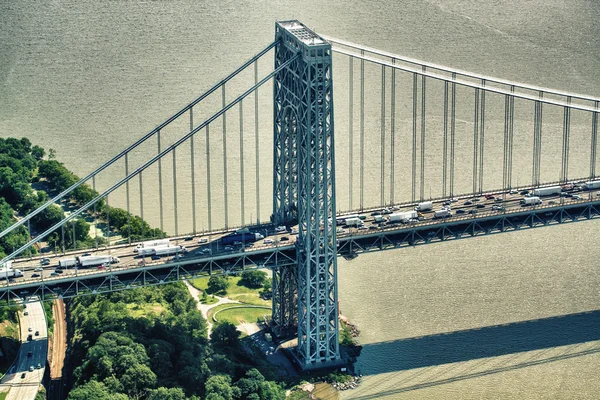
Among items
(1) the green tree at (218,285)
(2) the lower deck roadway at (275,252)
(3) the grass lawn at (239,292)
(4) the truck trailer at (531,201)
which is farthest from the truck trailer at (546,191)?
(1) the green tree at (218,285)

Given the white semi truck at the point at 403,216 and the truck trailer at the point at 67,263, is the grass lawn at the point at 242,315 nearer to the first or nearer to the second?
the white semi truck at the point at 403,216

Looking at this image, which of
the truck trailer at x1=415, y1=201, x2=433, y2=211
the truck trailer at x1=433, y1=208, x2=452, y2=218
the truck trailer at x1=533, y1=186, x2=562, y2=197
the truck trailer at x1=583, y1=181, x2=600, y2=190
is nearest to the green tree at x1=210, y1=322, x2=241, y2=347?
the truck trailer at x1=415, y1=201, x2=433, y2=211

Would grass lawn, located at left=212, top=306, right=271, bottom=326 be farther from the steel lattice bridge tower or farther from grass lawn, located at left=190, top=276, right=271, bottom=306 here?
the steel lattice bridge tower

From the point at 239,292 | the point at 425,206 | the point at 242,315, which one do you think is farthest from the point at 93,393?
the point at 425,206

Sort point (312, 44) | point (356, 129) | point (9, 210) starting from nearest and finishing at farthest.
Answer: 1. point (312, 44)
2. point (9, 210)
3. point (356, 129)

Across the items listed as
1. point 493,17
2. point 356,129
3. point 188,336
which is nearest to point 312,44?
point 188,336

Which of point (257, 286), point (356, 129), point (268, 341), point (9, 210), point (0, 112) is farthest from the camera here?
point (0, 112)

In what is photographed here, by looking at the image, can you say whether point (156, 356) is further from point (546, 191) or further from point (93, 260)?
point (546, 191)

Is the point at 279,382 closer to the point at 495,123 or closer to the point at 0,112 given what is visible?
the point at 495,123
